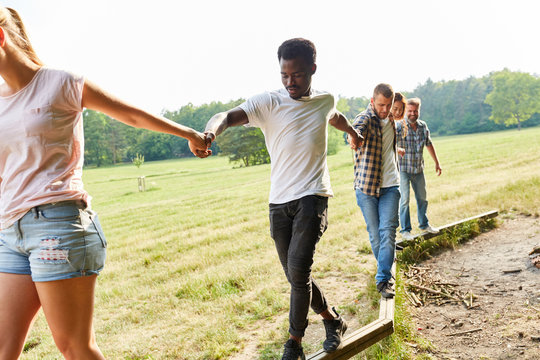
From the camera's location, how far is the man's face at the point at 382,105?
4605 millimetres

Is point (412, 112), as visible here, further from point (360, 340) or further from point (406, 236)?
point (360, 340)

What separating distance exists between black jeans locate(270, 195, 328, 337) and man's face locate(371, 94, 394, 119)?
6.66 ft

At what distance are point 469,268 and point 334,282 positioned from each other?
184 cm

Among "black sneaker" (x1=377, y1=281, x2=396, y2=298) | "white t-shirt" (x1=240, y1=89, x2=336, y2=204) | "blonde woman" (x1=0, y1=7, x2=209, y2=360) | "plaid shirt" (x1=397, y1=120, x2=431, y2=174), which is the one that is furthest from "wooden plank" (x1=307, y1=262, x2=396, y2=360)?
"plaid shirt" (x1=397, y1=120, x2=431, y2=174)

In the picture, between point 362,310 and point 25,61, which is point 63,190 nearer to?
point 25,61

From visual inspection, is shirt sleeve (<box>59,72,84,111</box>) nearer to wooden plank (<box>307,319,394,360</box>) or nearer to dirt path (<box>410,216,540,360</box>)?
wooden plank (<box>307,319,394,360</box>)

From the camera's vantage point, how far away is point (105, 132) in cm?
5034

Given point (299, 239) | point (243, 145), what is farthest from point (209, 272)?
point (243, 145)

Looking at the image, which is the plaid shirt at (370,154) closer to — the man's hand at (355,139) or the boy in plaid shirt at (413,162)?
the man's hand at (355,139)

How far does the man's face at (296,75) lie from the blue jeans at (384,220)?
85.2 inches

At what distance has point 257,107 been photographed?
9.62 feet

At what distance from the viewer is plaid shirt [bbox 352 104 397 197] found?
4609 mm

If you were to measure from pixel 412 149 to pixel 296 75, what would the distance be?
4441mm

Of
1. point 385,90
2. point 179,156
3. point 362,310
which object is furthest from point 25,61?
point 179,156
